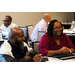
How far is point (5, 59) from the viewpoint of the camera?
4.78 feet

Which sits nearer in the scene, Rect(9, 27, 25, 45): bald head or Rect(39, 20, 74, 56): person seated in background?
Rect(9, 27, 25, 45): bald head

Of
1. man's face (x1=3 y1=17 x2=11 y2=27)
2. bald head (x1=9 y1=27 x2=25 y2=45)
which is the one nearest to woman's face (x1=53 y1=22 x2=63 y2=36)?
bald head (x1=9 y1=27 x2=25 y2=45)

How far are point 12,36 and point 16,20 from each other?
5.66 meters

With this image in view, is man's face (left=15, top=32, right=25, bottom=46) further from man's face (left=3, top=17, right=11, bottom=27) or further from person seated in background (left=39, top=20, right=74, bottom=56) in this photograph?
man's face (left=3, top=17, right=11, bottom=27)

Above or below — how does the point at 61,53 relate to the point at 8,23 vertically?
below

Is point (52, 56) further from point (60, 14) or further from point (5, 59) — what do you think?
point (60, 14)

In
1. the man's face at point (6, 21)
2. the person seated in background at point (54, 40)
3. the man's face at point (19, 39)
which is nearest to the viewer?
the man's face at point (19, 39)

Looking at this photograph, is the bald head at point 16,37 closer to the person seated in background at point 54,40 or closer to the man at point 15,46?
the man at point 15,46

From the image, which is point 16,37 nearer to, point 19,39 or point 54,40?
point 19,39

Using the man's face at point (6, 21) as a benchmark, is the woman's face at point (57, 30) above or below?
below

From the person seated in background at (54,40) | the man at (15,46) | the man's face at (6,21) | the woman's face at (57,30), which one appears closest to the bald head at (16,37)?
the man at (15,46)

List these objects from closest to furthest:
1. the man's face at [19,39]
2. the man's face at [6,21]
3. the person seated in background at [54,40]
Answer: the man's face at [19,39] < the person seated in background at [54,40] < the man's face at [6,21]
